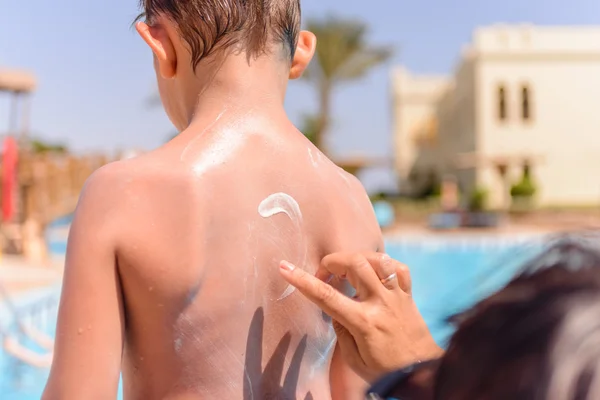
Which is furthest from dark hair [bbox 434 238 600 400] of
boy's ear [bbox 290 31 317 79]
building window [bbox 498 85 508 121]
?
building window [bbox 498 85 508 121]

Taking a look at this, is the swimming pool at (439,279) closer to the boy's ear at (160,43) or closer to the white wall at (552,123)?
the boy's ear at (160,43)

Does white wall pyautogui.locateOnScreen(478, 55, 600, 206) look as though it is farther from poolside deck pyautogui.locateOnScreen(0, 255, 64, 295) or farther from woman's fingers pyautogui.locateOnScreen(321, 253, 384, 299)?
woman's fingers pyautogui.locateOnScreen(321, 253, 384, 299)

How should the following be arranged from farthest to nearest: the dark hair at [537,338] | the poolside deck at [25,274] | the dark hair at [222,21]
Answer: the poolside deck at [25,274], the dark hair at [222,21], the dark hair at [537,338]

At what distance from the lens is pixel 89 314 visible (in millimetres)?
1016

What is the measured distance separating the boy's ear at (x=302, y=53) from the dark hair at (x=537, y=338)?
793 millimetres

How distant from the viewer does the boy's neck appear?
1.19m

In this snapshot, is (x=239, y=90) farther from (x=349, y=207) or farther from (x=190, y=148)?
(x=349, y=207)

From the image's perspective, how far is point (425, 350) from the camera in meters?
0.98

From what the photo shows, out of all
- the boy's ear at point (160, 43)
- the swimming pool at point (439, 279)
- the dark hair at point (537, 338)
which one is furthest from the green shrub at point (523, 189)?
the dark hair at point (537, 338)

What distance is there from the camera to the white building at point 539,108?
29484 millimetres

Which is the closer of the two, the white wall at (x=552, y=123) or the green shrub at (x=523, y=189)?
the green shrub at (x=523, y=189)

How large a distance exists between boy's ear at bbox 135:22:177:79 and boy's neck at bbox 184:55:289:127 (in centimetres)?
5

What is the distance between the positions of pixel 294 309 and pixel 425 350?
27 cm

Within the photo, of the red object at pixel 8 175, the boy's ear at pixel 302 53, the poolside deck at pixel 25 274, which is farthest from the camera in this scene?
the red object at pixel 8 175
